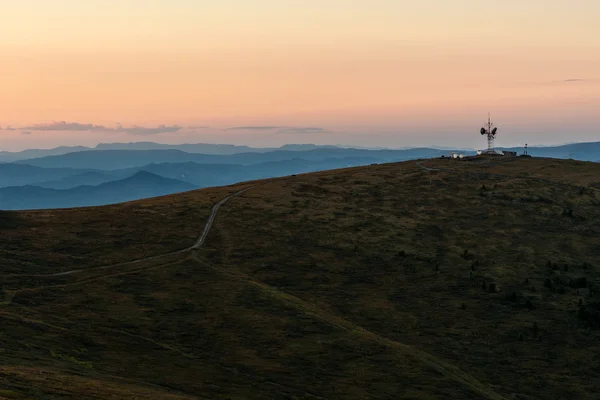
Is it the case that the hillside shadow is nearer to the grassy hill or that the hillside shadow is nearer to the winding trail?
the grassy hill

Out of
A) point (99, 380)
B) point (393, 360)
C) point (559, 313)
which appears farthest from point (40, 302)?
point (559, 313)

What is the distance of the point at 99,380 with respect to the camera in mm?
56781

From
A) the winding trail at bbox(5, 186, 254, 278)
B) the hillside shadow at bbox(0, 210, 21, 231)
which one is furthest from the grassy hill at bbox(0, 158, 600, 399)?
the winding trail at bbox(5, 186, 254, 278)

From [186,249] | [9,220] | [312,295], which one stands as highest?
[9,220]

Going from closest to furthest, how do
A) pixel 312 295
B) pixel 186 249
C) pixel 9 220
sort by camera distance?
pixel 312 295, pixel 186 249, pixel 9 220

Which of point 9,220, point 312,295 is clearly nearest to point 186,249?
point 312,295

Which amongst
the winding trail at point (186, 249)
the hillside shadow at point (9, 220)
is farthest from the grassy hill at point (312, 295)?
the winding trail at point (186, 249)

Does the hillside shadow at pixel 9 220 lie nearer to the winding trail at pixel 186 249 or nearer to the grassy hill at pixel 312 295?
Result: the grassy hill at pixel 312 295

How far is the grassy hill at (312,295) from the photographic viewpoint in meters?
72.8

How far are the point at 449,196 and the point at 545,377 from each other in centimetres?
8344

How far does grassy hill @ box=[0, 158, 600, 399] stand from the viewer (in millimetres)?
72750

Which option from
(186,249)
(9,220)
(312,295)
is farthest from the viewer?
(9,220)

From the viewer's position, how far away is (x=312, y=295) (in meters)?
107

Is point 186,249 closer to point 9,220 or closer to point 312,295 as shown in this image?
point 312,295
